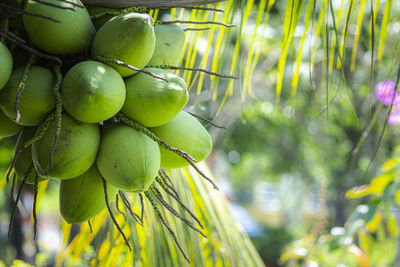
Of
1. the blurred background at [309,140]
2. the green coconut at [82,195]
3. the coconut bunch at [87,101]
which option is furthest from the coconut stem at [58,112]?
the blurred background at [309,140]

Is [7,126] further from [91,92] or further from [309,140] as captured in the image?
[309,140]

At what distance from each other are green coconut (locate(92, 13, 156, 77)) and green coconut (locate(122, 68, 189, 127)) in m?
0.04

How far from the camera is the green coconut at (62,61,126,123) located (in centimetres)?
70

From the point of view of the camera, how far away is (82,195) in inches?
31.7

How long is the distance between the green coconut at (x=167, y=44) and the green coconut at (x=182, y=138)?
0.12 meters

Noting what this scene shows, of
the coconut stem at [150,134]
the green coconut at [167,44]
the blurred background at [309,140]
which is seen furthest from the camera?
the blurred background at [309,140]

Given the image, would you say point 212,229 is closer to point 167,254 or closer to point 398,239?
point 167,254

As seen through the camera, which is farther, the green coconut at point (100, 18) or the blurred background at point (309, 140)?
the blurred background at point (309, 140)

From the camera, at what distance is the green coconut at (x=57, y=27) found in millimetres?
755

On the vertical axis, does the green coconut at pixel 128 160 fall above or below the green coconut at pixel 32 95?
below

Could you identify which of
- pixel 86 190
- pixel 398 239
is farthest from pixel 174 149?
pixel 398 239

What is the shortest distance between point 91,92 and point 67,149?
106mm

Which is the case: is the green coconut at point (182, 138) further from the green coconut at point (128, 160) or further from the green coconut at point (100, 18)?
the green coconut at point (100, 18)

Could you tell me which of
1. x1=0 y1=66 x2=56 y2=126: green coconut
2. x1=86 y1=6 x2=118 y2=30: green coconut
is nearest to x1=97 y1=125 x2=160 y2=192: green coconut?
x1=0 y1=66 x2=56 y2=126: green coconut
